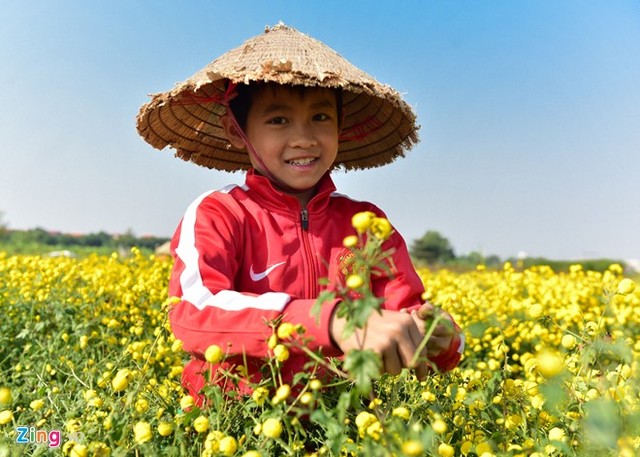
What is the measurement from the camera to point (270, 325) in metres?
1.25

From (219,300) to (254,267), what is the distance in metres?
0.42

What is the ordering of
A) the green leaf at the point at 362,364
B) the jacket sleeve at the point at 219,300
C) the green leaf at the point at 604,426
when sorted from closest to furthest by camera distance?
the green leaf at the point at 604,426 < the green leaf at the point at 362,364 < the jacket sleeve at the point at 219,300

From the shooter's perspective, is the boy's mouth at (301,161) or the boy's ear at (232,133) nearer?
the boy's mouth at (301,161)

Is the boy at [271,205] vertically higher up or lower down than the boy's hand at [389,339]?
higher up

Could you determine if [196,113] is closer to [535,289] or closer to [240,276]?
[240,276]

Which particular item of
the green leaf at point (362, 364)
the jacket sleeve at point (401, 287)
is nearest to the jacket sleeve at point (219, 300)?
the green leaf at point (362, 364)

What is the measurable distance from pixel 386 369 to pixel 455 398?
0.56m

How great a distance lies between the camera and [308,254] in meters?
1.98

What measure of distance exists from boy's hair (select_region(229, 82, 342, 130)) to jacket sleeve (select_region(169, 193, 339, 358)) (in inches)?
12.5

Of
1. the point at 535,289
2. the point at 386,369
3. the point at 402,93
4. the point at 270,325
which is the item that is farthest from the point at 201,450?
the point at 535,289

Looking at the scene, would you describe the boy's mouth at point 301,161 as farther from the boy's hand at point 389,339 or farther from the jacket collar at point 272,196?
the boy's hand at point 389,339

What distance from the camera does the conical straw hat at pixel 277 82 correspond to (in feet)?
6.14

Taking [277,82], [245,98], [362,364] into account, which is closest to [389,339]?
[362,364]

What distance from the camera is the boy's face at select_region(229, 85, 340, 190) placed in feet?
6.42
